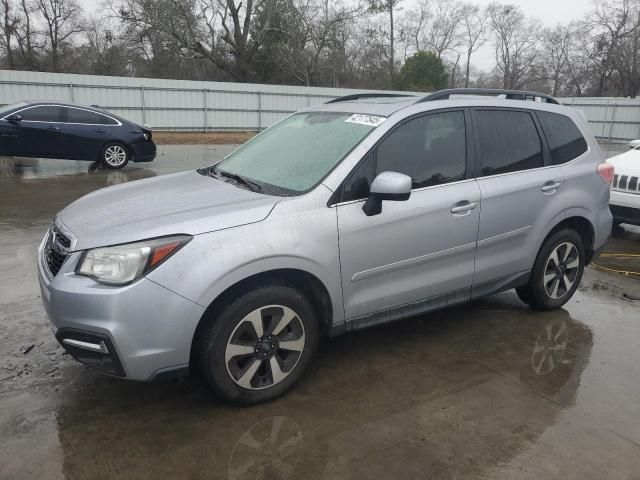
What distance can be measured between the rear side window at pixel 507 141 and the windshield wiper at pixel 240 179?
170 cm

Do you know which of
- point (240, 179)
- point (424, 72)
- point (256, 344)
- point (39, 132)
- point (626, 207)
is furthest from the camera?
point (424, 72)

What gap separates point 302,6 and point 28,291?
37.6 meters

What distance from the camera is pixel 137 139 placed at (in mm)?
12289

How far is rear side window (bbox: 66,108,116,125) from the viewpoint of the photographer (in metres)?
11.6

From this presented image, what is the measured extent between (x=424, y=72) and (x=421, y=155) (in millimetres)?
41655

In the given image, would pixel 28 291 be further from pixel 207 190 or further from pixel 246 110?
pixel 246 110

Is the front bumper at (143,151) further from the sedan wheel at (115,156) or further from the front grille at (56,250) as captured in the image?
the front grille at (56,250)

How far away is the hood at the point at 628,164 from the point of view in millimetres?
7008

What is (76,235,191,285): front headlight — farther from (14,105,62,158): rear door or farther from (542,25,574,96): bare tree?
(542,25,574,96): bare tree

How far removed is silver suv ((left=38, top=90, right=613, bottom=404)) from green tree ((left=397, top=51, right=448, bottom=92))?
40.0 meters

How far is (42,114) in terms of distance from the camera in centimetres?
1138

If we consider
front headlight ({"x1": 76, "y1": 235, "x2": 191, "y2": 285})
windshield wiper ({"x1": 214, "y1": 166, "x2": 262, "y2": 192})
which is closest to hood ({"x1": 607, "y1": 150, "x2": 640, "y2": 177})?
windshield wiper ({"x1": 214, "y1": 166, "x2": 262, "y2": 192})

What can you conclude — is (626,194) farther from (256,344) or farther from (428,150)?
(256,344)

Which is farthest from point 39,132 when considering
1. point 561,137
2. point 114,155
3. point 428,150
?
point 561,137
